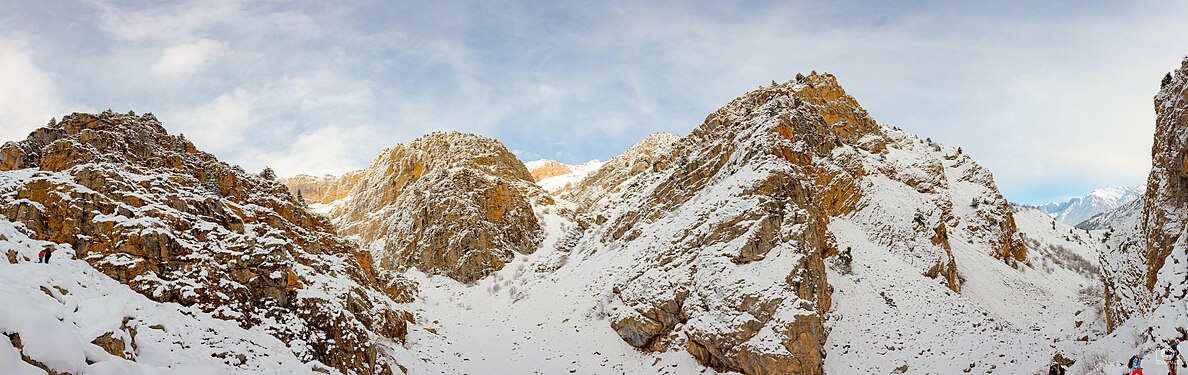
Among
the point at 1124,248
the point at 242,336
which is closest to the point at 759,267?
the point at 1124,248

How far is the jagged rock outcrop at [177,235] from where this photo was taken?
2009 cm

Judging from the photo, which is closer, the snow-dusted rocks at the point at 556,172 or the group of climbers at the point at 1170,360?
the group of climbers at the point at 1170,360

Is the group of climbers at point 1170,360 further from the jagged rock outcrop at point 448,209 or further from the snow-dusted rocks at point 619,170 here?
the snow-dusted rocks at point 619,170

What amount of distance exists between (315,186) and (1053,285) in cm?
10444

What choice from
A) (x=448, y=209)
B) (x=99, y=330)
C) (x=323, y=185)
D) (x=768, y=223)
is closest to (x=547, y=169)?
(x=323, y=185)

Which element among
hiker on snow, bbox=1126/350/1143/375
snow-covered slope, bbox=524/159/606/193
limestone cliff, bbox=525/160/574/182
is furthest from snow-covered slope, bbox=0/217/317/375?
limestone cliff, bbox=525/160/574/182

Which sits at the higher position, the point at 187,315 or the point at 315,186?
the point at 315,186

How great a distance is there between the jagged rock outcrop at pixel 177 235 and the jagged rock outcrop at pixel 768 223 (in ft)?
48.0

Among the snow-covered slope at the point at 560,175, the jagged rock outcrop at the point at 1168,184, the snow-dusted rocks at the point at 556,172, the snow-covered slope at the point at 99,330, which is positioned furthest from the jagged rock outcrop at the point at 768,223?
the snow-dusted rocks at the point at 556,172

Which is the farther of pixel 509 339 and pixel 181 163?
pixel 509 339

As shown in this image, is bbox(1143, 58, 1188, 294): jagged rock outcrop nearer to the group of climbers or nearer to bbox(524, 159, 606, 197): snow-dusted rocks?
the group of climbers

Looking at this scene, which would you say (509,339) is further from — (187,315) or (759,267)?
(187,315)

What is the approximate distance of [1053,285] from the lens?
4150 cm

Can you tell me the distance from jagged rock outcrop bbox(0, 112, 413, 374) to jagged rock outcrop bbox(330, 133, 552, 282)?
25758 mm
